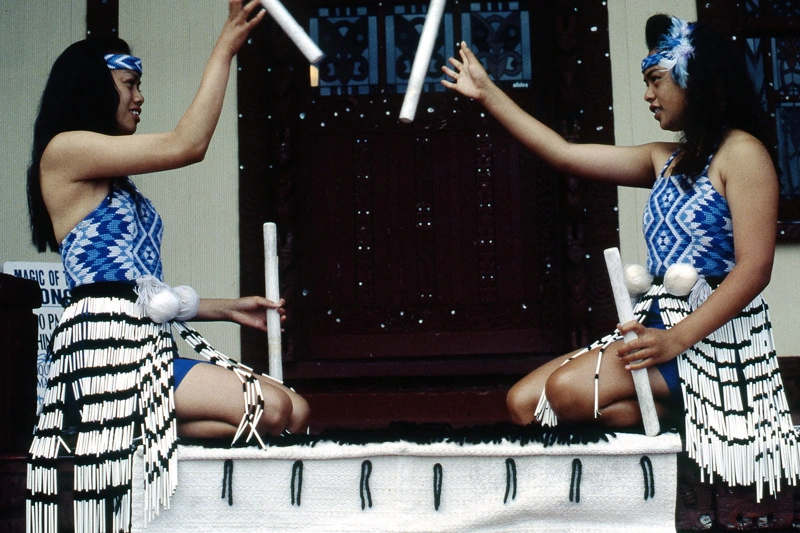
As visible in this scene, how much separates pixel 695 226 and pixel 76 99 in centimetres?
155

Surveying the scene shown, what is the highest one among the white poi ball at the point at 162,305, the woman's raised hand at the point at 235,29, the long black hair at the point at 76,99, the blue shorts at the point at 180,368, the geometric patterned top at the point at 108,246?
the woman's raised hand at the point at 235,29

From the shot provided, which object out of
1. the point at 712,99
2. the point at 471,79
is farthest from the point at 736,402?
the point at 471,79

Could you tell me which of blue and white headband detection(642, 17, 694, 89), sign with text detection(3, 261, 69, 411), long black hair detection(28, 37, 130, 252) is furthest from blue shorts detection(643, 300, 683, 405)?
sign with text detection(3, 261, 69, 411)

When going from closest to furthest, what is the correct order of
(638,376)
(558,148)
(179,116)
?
(638,376)
(558,148)
(179,116)

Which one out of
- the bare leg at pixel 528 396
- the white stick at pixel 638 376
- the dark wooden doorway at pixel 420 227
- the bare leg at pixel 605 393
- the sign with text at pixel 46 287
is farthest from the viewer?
the dark wooden doorway at pixel 420 227

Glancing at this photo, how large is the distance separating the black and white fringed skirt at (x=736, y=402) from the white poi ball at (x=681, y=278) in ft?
0.08

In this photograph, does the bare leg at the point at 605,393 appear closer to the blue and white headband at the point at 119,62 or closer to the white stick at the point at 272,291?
the white stick at the point at 272,291

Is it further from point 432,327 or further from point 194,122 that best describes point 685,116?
point 432,327

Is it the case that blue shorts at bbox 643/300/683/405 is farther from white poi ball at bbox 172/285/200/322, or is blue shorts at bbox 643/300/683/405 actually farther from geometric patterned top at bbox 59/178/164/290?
geometric patterned top at bbox 59/178/164/290

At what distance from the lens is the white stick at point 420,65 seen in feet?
6.48

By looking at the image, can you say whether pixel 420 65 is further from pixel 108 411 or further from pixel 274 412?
pixel 108 411

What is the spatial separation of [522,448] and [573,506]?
171 mm

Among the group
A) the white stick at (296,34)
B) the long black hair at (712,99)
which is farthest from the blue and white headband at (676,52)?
the white stick at (296,34)

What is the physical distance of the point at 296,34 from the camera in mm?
1939
